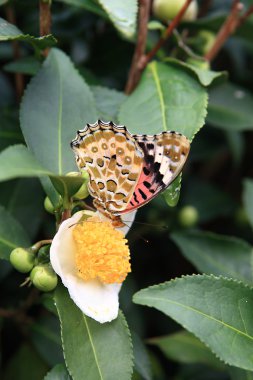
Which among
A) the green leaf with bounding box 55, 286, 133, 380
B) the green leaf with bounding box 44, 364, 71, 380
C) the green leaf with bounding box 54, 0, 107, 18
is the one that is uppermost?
the green leaf with bounding box 54, 0, 107, 18

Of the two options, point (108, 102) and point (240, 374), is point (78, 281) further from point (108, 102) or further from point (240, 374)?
point (108, 102)

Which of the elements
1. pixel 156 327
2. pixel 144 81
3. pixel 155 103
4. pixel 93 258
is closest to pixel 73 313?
pixel 93 258

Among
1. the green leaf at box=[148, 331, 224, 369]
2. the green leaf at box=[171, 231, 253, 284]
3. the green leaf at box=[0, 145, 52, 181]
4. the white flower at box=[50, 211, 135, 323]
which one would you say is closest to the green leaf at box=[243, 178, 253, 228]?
the green leaf at box=[171, 231, 253, 284]

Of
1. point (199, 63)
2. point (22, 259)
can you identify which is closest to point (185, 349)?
point (22, 259)

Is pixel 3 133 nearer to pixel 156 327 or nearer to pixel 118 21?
pixel 118 21

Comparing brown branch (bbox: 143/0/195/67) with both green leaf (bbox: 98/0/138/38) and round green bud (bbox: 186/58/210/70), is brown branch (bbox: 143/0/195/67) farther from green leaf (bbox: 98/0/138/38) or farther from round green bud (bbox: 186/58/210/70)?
green leaf (bbox: 98/0/138/38)

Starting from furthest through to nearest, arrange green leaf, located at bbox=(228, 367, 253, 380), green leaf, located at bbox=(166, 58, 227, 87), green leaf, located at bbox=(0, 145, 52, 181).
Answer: green leaf, located at bbox=(166, 58, 227, 87), green leaf, located at bbox=(228, 367, 253, 380), green leaf, located at bbox=(0, 145, 52, 181)

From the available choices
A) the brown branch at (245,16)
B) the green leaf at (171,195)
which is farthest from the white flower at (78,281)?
the brown branch at (245,16)
